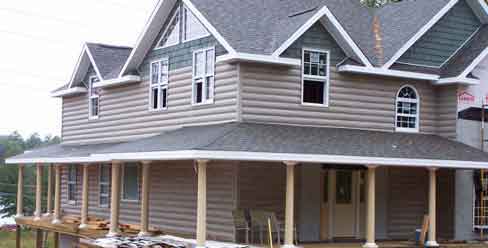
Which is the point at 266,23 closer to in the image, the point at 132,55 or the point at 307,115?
the point at 307,115

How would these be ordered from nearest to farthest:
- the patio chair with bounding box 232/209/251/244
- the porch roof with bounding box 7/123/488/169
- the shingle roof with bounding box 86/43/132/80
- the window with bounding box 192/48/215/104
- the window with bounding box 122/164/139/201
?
the porch roof with bounding box 7/123/488/169 → the patio chair with bounding box 232/209/251/244 → the window with bounding box 192/48/215/104 → the window with bounding box 122/164/139/201 → the shingle roof with bounding box 86/43/132/80

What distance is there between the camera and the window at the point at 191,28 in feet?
70.7

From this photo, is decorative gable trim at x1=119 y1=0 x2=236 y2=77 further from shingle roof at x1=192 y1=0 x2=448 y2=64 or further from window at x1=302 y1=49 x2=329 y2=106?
window at x1=302 y1=49 x2=329 y2=106

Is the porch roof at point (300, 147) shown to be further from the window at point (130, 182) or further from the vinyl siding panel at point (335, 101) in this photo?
the window at point (130, 182)

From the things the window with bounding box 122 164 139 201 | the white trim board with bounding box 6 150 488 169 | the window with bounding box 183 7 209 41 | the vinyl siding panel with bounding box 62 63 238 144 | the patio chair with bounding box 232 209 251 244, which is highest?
the window with bounding box 183 7 209 41

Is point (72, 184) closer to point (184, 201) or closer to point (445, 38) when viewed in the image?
point (184, 201)

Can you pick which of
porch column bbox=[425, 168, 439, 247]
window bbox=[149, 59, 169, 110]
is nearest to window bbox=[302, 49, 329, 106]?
porch column bbox=[425, 168, 439, 247]

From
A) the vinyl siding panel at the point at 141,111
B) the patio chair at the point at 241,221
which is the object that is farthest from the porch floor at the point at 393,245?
the vinyl siding panel at the point at 141,111

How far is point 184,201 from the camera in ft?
72.3

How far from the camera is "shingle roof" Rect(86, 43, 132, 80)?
88.6 ft

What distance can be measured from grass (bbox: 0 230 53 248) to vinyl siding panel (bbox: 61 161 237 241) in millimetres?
16093

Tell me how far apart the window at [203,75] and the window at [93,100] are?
7.75 meters

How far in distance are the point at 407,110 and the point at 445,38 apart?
268 cm

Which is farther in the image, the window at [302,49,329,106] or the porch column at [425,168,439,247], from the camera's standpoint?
the window at [302,49,329,106]
